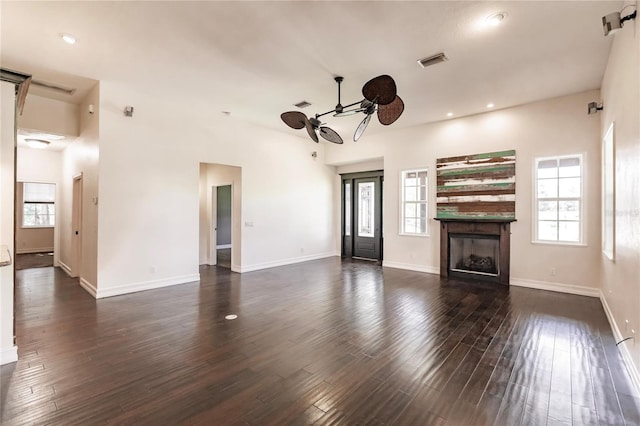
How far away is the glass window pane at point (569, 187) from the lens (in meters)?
5.12

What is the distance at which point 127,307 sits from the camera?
4.32 meters

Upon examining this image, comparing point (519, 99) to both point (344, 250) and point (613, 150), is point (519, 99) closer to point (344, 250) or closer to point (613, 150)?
point (613, 150)

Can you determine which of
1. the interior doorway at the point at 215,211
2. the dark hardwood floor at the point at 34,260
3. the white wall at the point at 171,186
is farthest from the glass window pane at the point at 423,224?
the dark hardwood floor at the point at 34,260

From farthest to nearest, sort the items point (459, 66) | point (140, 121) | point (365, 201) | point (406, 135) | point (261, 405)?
point (365, 201)
point (406, 135)
point (140, 121)
point (459, 66)
point (261, 405)

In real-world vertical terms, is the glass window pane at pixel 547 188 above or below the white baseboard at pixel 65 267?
above

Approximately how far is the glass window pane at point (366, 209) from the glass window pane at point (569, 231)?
171 inches

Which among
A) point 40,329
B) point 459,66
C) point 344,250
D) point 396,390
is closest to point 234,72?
point 459,66

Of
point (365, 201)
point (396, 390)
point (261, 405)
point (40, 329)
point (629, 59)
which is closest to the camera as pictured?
point (261, 405)

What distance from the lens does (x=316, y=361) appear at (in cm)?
279

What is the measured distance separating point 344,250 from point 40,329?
7.05 metres

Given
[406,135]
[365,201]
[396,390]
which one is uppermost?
[406,135]

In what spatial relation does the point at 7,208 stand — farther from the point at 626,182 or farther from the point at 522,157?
the point at 522,157

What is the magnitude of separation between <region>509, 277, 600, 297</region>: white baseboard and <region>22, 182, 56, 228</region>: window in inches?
518

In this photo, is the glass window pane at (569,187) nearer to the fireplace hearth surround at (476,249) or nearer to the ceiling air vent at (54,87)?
the fireplace hearth surround at (476,249)
